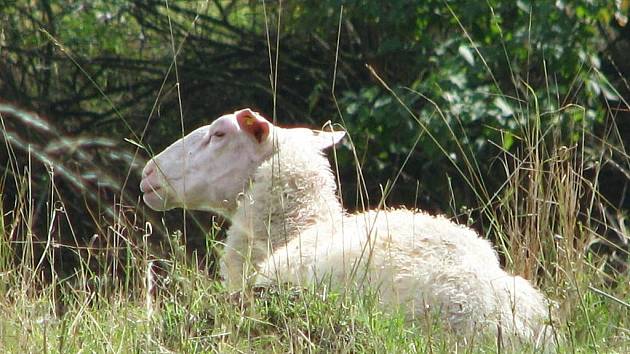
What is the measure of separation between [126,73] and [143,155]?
0.98 m

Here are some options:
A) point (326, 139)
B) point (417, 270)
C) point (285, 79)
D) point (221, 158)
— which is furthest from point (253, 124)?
point (285, 79)

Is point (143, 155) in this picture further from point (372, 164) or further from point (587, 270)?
point (587, 270)

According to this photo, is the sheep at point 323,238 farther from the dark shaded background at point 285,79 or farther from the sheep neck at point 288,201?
the dark shaded background at point 285,79

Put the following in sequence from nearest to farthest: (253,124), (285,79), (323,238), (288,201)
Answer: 1. (323,238)
2. (288,201)
3. (253,124)
4. (285,79)

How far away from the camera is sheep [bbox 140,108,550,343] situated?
392 centimetres

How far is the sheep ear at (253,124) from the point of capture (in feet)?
17.2

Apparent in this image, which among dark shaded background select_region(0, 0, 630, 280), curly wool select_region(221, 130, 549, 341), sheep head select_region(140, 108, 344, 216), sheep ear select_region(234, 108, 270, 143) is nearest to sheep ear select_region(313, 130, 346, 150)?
sheep head select_region(140, 108, 344, 216)

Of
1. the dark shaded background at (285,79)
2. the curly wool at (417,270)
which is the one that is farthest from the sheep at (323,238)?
the dark shaded background at (285,79)

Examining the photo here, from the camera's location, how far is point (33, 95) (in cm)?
1021

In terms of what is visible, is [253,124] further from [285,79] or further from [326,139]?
[285,79]

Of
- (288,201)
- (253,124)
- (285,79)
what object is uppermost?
(253,124)

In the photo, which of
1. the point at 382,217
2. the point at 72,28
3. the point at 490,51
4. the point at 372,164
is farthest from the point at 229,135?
the point at 72,28

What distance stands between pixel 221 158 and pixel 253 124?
7.8 inches

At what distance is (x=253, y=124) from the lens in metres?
5.25
